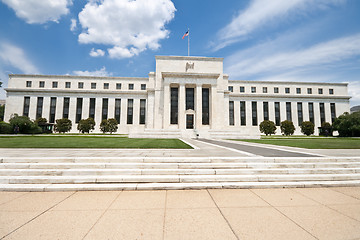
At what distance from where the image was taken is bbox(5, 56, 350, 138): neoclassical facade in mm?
40844

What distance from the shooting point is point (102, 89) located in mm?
51250

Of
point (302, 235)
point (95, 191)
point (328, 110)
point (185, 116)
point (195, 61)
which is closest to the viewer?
point (302, 235)

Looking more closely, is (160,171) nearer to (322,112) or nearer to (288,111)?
(288,111)

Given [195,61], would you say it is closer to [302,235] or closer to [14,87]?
[302,235]

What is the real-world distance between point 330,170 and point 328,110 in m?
63.8

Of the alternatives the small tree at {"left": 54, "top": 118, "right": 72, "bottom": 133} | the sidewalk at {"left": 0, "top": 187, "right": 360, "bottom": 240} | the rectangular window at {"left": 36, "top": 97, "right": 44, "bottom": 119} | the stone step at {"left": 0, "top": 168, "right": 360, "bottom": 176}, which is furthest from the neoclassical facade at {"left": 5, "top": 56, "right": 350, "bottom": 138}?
the sidewalk at {"left": 0, "top": 187, "right": 360, "bottom": 240}

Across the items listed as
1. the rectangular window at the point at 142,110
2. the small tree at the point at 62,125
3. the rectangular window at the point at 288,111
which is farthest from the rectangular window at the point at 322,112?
the small tree at the point at 62,125

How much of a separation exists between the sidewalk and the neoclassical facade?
34947mm

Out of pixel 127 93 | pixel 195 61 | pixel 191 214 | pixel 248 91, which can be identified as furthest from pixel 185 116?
pixel 191 214

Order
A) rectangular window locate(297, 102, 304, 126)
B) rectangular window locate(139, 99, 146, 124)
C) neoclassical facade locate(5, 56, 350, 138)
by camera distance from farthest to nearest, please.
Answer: rectangular window locate(297, 102, 304, 126)
rectangular window locate(139, 99, 146, 124)
neoclassical facade locate(5, 56, 350, 138)

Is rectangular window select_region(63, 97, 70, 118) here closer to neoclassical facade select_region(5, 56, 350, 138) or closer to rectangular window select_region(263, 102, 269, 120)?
neoclassical facade select_region(5, 56, 350, 138)

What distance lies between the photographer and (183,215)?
142 inches

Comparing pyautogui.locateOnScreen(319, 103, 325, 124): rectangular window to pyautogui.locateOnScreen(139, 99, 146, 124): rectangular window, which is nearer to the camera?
pyautogui.locateOnScreen(139, 99, 146, 124): rectangular window

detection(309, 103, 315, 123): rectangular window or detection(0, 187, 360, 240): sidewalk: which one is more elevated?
detection(309, 103, 315, 123): rectangular window
